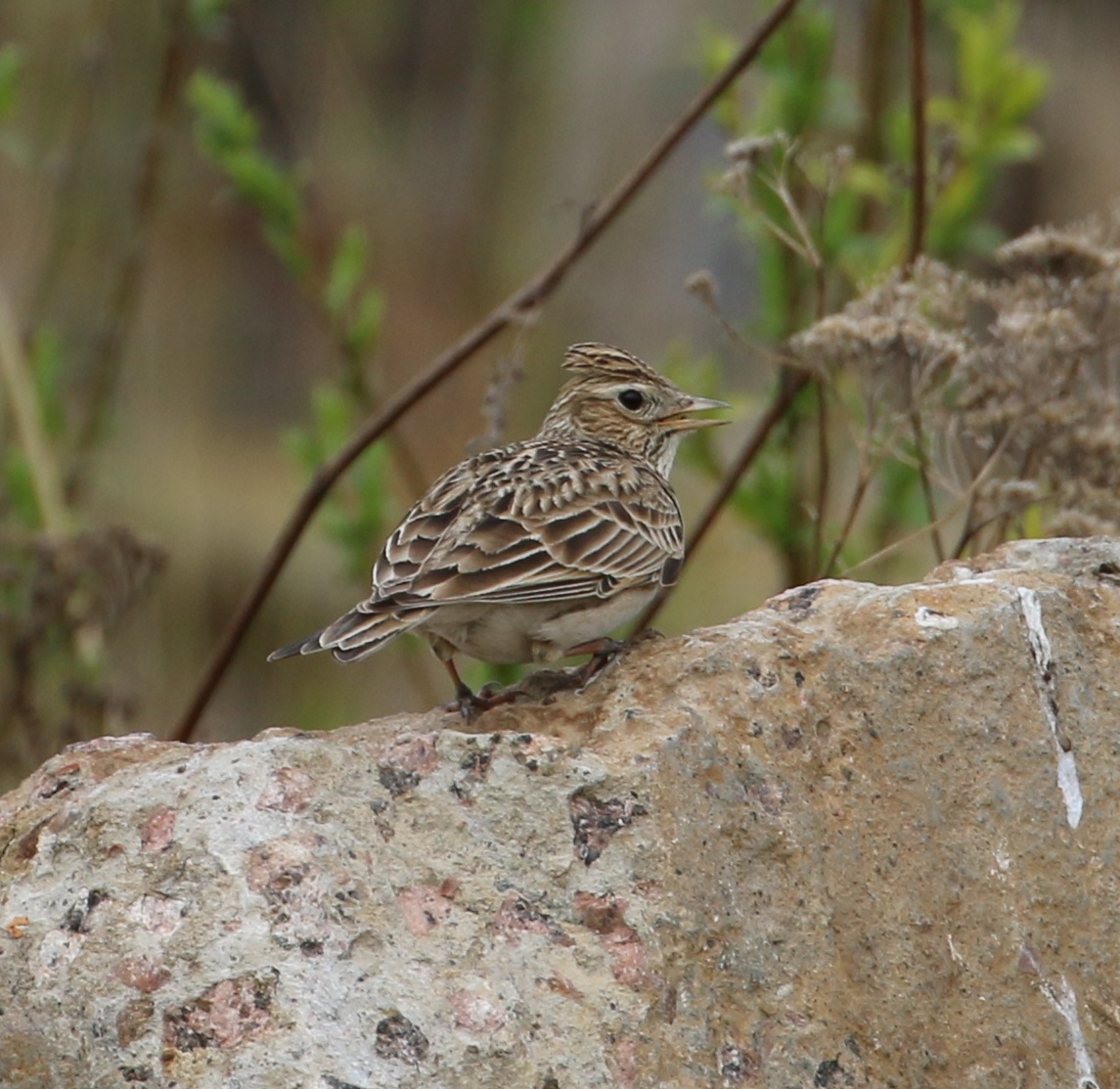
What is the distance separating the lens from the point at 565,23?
16.5 metres

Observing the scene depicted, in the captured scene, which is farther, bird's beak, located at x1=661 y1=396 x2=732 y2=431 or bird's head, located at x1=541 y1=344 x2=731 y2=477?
bird's head, located at x1=541 y1=344 x2=731 y2=477

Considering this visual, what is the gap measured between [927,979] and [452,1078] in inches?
40.2

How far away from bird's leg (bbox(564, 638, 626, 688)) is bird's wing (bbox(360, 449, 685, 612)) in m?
0.14

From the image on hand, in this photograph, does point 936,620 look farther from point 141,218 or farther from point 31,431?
point 141,218

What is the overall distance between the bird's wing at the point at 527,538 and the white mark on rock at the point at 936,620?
100 cm

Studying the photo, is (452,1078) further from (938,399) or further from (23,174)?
(23,174)

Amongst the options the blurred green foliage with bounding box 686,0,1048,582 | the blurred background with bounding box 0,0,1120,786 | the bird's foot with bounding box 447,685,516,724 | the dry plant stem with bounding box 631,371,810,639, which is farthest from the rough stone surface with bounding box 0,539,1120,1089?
the blurred background with bounding box 0,0,1120,786

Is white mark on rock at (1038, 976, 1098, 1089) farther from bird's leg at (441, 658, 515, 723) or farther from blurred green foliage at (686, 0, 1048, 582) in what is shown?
blurred green foliage at (686, 0, 1048, 582)

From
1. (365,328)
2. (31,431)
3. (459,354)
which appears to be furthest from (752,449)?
(31,431)

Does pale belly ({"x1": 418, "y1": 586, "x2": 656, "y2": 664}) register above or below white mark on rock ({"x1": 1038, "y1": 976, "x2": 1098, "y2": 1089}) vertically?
above

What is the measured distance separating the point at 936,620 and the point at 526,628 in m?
1.16

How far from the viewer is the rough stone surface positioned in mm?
3234

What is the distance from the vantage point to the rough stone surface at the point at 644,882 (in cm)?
323

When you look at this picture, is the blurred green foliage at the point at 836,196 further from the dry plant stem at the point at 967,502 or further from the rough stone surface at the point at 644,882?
the rough stone surface at the point at 644,882
